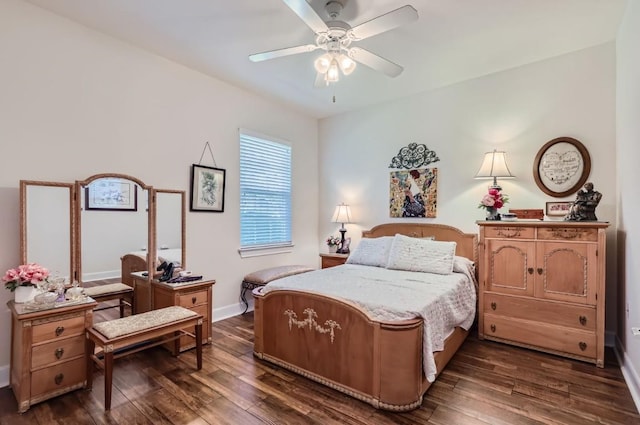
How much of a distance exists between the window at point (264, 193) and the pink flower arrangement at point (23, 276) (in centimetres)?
211

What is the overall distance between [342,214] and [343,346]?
8.61ft

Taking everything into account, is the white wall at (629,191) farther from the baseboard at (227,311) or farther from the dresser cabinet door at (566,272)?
the baseboard at (227,311)

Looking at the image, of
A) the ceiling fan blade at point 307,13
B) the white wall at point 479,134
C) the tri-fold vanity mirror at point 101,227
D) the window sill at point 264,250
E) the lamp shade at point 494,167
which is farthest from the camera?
the window sill at point 264,250

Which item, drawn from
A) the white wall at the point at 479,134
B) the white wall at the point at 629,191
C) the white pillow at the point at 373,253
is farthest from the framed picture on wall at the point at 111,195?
the white wall at the point at 629,191

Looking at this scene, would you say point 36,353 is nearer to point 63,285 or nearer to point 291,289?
point 63,285

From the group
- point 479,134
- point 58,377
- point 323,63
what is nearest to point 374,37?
point 323,63

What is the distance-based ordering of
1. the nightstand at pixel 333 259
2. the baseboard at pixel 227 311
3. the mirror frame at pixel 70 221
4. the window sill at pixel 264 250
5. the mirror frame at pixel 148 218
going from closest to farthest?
the mirror frame at pixel 70 221, the mirror frame at pixel 148 218, the baseboard at pixel 227 311, the window sill at pixel 264 250, the nightstand at pixel 333 259

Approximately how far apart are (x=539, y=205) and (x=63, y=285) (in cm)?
444

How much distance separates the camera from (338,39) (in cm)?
236

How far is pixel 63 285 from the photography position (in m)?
2.45

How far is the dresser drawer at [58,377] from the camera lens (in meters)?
2.15

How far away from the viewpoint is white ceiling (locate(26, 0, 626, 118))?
2.47 meters

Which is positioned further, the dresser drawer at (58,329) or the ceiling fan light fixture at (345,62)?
the ceiling fan light fixture at (345,62)

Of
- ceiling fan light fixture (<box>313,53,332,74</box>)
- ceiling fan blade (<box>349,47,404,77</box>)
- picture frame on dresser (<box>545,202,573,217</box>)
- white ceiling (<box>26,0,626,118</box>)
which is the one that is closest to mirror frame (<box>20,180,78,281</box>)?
white ceiling (<box>26,0,626,118</box>)
